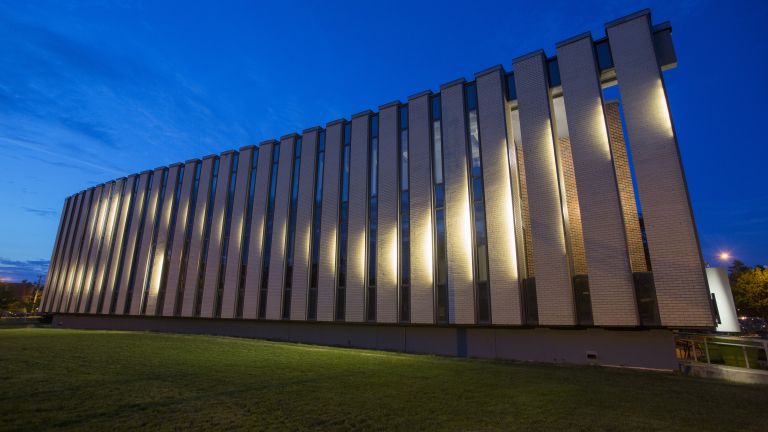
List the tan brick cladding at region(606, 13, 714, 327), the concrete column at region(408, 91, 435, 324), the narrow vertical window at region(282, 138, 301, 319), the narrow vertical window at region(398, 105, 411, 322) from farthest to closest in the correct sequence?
the narrow vertical window at region(282, 138, 301, 319) → the narrow vertical window at region(398, 105, 411, 322) → the concrete column at region(408, 91, 435, 324) → the tan brick cladding at region(606, 13, 714, 327)

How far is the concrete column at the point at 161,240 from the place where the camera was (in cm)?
2884

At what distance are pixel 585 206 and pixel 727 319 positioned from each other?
7.79 m

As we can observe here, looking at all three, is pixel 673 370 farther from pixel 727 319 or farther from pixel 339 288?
pixel 339 288

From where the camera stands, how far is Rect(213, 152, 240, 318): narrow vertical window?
2566 cm

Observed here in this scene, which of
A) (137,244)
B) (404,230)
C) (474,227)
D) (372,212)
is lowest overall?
(474,227)

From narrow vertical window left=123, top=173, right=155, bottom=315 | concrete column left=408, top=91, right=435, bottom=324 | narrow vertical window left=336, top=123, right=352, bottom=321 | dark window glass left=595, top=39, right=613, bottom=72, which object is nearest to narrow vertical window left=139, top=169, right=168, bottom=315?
narrow vertical window left=123, top=173, right=155, bottom=315

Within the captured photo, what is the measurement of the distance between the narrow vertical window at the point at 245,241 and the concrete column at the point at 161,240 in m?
8.35

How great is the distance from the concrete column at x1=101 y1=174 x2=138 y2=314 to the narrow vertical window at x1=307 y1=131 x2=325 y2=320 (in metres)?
20.6

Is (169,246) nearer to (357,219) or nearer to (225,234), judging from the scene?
(225,234)

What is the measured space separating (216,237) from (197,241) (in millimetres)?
2104

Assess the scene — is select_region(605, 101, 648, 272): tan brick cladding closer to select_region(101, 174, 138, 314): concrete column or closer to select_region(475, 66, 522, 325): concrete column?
select_region(475, 66, 522, 325): concrete column

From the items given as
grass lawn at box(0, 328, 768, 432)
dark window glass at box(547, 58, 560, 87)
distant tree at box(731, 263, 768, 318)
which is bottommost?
grass lawn at box(0, 328, 768, 432)

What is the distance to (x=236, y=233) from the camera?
1018 inches

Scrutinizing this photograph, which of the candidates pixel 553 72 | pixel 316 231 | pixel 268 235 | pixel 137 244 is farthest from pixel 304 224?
pixel 137 244
